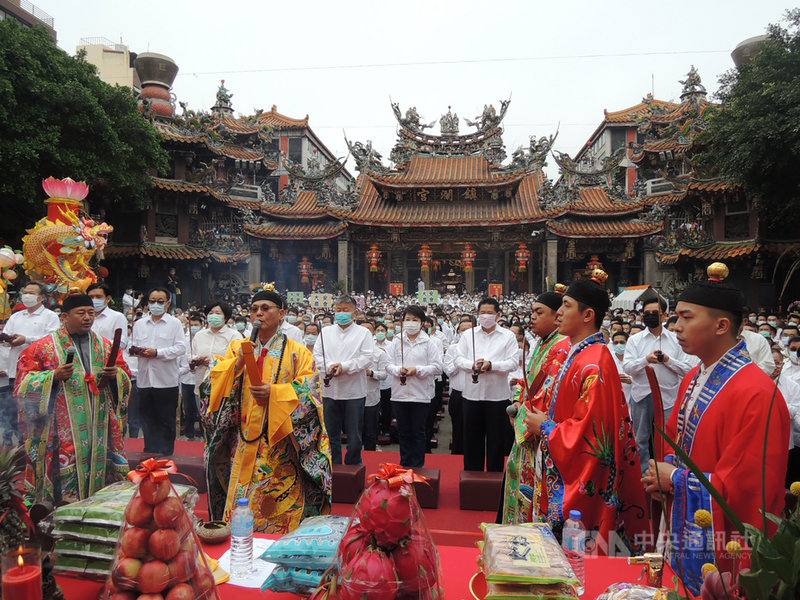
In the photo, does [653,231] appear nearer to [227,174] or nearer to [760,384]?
[227,174]

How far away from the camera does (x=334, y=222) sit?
2353 cm

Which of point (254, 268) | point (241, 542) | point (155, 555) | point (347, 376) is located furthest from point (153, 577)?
point (254, 268)

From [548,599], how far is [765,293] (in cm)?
1952

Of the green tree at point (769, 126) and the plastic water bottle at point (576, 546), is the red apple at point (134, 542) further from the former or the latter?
the green tree at point (769, 126)

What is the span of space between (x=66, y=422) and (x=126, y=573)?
8.24 feet

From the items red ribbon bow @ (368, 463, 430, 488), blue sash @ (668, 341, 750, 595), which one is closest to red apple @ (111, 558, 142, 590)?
red ribbon bow @ (368, 463, 430, 488)

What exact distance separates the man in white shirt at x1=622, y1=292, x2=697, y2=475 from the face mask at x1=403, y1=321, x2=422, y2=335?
238 cm

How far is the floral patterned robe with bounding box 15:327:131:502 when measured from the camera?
3299 millimetres

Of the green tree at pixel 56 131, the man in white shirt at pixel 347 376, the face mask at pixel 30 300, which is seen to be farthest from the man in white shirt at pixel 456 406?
the green tree at pixel 56 131

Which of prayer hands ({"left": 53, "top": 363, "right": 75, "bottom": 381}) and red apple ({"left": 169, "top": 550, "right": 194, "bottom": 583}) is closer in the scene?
red apple ({"left": 169, "top": 550, "right": 194, "bottom": 583})

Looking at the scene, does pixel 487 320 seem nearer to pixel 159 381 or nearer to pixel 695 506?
pixel 695 506

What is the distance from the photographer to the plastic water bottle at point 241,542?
1908 mm

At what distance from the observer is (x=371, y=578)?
1.35 meters

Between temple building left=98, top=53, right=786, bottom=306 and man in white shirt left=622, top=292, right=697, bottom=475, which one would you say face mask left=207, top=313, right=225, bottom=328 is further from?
temple building left=98, top=53, right=786, bottom=306
